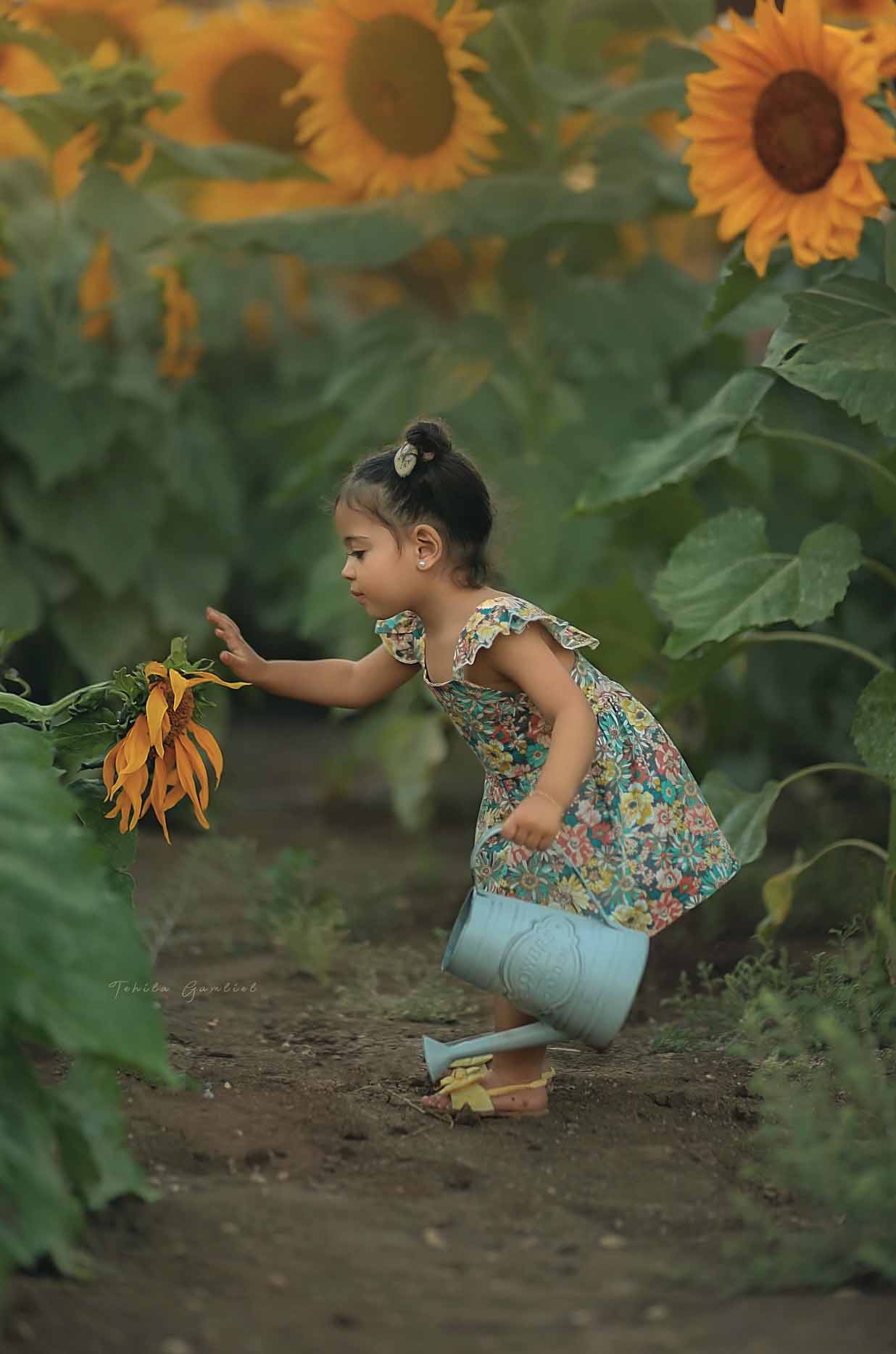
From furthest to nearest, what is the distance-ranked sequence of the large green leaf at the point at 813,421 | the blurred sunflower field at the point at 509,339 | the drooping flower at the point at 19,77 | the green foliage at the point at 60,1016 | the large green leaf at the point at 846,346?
1. the drooping flower at the point at 19,77
2. the large green leaf at the point at 813,421
3. the blurred sunflower field at the point at 509,339
4. the large green leaf at the point at 846,346
5. the green foliage at the point at 60,1016

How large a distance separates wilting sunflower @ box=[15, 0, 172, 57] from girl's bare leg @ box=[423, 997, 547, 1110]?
264 centimetres

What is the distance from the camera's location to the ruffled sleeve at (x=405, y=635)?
2363 mm

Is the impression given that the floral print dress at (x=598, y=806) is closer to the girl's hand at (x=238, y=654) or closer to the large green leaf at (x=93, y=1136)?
the girl's hand at (x=238, y=654)

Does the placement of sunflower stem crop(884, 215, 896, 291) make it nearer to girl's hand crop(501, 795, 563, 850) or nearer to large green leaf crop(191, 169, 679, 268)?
large green leaf crop(191, 169, 679, 268)

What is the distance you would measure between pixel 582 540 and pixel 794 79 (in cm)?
109

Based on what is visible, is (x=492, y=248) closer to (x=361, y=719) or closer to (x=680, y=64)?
(x=680, y=64)

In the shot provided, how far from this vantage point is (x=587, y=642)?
2.19 m


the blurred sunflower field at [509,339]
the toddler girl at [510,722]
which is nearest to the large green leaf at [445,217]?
the blurred sunflower field at [509,339]

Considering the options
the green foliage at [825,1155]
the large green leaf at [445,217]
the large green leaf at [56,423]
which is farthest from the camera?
the large green leaf at [56,423]

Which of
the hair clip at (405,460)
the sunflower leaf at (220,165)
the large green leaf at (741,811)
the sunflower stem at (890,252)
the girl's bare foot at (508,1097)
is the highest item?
the sunflower leaf at (220,165)

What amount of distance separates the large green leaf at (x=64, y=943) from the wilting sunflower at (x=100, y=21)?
2.79m

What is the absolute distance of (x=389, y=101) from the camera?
340cm

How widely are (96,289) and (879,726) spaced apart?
2.34 meters

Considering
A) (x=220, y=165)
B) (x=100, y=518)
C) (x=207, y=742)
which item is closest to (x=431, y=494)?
(x=207, y=742)
